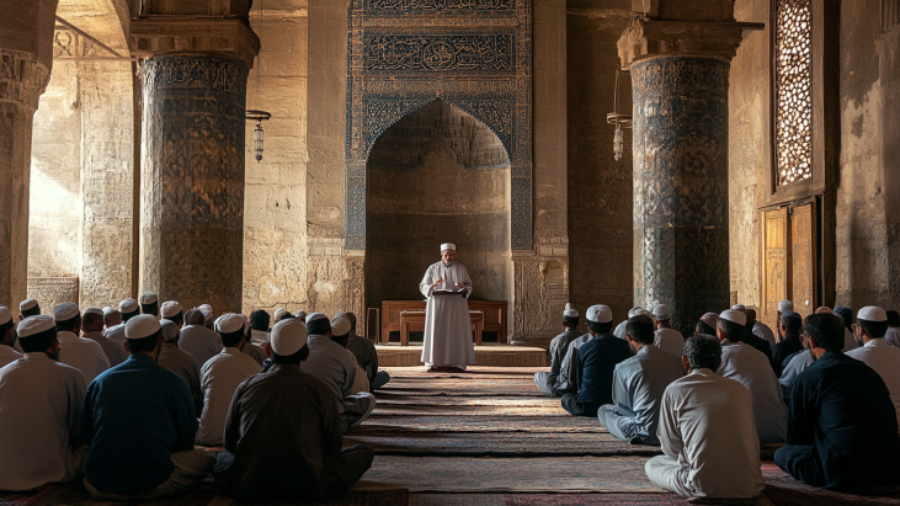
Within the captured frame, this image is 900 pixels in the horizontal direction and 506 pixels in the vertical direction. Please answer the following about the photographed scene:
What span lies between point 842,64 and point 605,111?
383 cm

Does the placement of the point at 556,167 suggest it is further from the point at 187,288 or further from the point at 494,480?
the point at 494,480

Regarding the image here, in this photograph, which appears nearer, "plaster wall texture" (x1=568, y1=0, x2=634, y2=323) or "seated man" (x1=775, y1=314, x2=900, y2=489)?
"seated man" (x1=775, y1=314, x2=900, y2=489)

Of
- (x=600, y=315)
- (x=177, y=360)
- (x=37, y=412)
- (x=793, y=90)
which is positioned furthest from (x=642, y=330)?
(x=793, y=90)

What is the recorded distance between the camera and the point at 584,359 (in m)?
5.25

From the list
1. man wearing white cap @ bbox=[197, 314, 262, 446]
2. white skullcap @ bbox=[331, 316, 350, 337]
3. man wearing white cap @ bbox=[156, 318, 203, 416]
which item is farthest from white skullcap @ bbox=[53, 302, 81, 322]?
white skullcap @ bbox=[331, 316, 350, 337]

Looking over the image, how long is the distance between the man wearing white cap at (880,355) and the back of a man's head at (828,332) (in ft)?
1.94

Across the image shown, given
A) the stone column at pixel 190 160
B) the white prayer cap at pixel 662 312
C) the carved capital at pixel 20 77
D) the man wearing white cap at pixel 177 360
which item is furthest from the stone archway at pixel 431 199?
the man wearing white cap at pixel 177 360

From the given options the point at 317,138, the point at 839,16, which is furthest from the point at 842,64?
the point at 317,138

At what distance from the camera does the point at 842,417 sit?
3.15m

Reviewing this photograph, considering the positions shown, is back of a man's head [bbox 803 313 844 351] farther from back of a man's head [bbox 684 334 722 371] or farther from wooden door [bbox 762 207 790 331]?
wooden door [bbox 762 207 790 331]

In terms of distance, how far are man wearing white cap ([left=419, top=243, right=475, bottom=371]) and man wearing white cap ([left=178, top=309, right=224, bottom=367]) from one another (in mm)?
3448

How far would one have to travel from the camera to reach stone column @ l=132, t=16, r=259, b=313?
237 inches

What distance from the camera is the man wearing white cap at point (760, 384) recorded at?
13.5 ft

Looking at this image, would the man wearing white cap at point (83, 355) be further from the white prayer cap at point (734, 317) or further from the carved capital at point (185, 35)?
the white prayer cap at point (734, 317)
